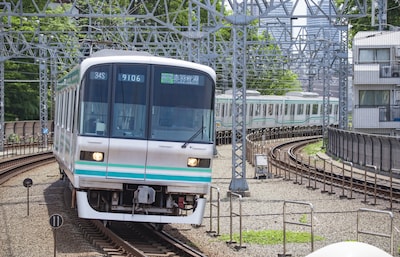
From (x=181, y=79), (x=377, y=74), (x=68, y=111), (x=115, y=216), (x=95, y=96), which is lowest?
(x=115, y=216)

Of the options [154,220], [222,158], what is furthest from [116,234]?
[222,158]

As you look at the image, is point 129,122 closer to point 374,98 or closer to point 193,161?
point 193,161

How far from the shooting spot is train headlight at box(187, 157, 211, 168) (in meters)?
13.3

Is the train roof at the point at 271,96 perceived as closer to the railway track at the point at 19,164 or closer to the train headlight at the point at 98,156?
the railway track at the point at 19,164

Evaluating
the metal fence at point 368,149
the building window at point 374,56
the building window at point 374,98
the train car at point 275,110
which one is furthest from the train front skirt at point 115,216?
the train car at point 275,110

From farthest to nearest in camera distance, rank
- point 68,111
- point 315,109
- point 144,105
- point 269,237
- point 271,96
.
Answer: point 315,109, point 271,96, point 68,111, point 269,237, point 144,105

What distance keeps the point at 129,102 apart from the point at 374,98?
92.5 ft

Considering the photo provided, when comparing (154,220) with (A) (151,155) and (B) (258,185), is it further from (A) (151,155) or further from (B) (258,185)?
(B) (258,185)

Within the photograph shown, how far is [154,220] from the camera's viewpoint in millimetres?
13195

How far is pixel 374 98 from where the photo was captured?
40.1 meters

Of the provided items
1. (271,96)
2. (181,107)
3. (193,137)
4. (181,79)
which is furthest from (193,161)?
(271,96)

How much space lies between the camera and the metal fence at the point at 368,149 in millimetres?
26578

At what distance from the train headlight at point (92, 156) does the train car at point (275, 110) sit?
33318 mm

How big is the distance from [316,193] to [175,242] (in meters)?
9.46
